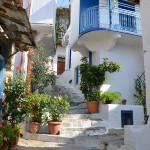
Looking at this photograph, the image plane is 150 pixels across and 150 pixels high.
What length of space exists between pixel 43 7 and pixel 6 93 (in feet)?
19.4

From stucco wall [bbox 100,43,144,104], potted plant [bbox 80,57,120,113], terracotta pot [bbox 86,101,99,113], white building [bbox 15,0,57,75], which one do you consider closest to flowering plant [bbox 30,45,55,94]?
white building [bbox 15,0,57,75]

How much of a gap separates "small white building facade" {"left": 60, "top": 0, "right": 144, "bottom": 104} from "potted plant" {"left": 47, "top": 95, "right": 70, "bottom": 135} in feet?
10.7

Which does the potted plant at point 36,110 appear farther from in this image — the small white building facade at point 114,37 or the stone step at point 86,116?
the small white building facade at point 114,37

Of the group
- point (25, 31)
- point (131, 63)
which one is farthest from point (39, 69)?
point (25, 31)

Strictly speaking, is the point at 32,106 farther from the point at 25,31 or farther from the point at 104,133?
the point at 25,31

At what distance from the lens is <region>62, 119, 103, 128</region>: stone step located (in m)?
9.42

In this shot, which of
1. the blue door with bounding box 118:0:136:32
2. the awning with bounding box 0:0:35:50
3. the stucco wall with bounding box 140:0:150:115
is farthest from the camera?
the blue door with bounding box 118:0:136:32

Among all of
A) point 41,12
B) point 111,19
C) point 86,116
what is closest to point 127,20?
point 111,19

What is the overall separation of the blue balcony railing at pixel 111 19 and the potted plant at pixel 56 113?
436cm

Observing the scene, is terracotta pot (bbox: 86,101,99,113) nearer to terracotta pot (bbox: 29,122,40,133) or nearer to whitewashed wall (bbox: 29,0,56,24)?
terracotta pot (bbox: 29,122,40,133)

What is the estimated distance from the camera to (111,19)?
11703mm

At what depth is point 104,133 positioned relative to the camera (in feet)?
29.7

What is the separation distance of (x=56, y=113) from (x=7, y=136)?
9.99 feet

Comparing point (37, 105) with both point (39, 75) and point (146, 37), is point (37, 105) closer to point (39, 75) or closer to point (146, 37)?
point (39, 75)
